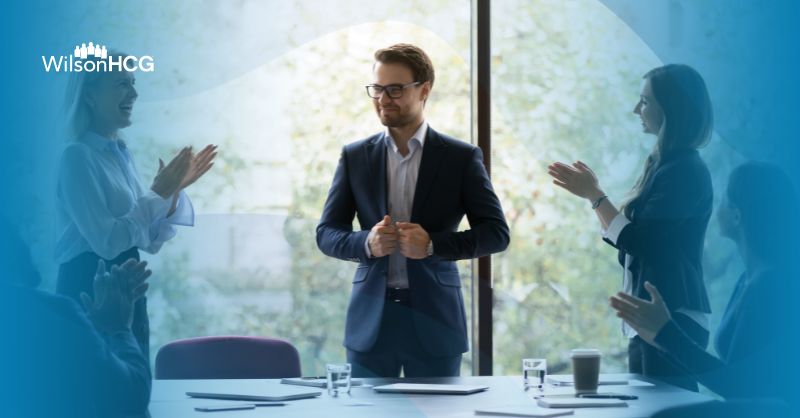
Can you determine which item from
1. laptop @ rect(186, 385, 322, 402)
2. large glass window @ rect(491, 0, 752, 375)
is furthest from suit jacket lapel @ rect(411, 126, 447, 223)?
laptop @ rect(186, 385, 322, 402)

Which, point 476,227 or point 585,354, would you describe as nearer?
point 585,354

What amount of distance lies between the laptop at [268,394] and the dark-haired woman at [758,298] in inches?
35.5

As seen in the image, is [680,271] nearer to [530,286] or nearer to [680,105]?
[680,105]

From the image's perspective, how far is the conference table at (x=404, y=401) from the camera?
1189 millimetres

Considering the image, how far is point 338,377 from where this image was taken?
Result: 142 cm

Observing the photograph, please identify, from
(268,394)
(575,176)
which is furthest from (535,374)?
(575,176)

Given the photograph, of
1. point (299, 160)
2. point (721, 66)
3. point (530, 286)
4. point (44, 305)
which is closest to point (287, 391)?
point (44, 305)

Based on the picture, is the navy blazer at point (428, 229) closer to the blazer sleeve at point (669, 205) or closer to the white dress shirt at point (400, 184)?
the white dress shirt at point (400, 184)

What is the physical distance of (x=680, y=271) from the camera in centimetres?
155

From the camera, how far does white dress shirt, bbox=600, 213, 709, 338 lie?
1514 millimetres

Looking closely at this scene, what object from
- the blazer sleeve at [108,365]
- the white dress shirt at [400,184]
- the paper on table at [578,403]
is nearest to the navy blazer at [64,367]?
the blazer sleeve at [108,365]

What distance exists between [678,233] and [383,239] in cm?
93

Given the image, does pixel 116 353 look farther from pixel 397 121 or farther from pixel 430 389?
pixel 397 121
